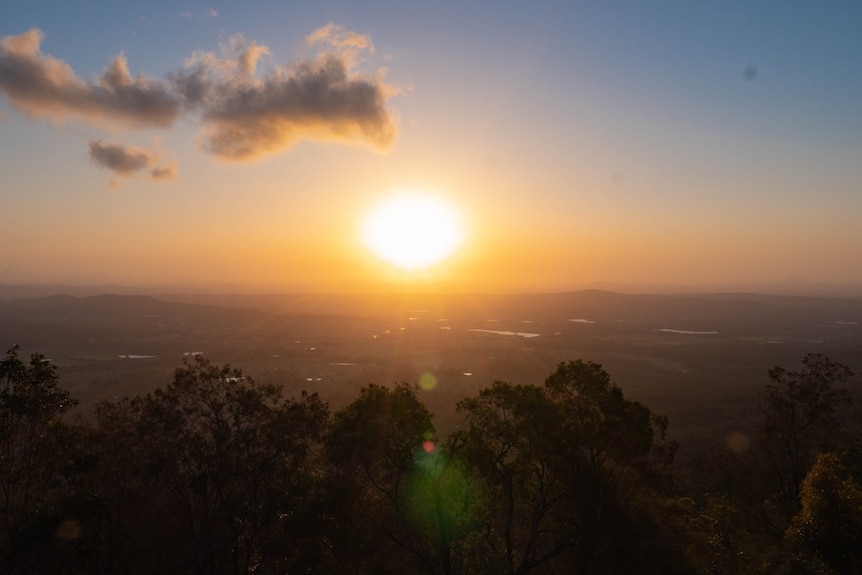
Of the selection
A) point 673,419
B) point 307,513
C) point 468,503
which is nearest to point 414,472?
point 468,503

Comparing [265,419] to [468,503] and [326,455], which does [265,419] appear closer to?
[326,455]

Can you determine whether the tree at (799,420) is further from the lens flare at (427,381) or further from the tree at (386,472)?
the lens flare at (427,381)

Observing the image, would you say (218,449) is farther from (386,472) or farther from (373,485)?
(386,472)

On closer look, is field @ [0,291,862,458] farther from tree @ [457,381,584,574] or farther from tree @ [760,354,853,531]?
tree @ [457,381,584,574]

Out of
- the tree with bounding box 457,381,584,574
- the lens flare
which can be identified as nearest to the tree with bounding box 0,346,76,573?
the tree with bounding box 457,381,584,574

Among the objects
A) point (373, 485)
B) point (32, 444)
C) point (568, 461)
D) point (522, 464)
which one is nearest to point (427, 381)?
point (373, 485)
